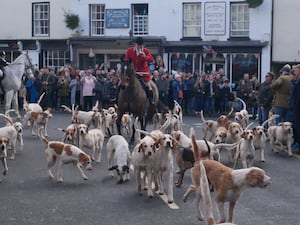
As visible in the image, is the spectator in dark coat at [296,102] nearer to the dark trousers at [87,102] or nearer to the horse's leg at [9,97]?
the horse's leg at [9,97]

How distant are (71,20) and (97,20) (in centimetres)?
135

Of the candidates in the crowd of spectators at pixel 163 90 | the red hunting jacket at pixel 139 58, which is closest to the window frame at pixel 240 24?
the crowd of spectators at pixel 163 90

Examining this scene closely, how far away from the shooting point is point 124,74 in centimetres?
1373

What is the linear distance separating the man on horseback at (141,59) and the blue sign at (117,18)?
1714 centimetres

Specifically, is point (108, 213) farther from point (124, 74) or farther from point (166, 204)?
point (124, 74)

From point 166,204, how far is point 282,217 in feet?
5.30

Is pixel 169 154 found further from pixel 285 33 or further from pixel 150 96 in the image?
pixel 285 33

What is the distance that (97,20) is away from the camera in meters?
32.2

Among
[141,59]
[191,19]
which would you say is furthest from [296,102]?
[191,19]

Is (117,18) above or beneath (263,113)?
above

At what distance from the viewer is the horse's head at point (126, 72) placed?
44.7 ft

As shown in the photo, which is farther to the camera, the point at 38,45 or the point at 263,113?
the point at 38,45

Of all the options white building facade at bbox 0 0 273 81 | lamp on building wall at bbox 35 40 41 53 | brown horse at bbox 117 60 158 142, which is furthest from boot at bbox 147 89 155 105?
lamp on building wall at bbox 35 40 41 53

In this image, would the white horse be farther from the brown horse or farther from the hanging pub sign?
the hanging pub sign
